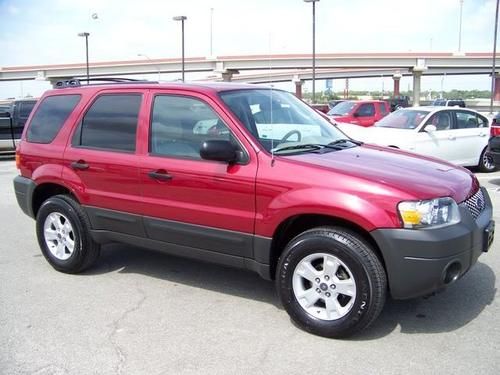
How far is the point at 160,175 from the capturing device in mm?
4453

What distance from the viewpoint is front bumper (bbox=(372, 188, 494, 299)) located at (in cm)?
352

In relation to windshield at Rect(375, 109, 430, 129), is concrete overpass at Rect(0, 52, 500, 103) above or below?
above

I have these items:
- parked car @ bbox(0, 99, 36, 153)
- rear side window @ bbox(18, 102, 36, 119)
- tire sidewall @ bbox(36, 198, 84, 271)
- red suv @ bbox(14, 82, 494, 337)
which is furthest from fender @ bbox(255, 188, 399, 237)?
rear side window @ bbox(18, 102, 36, 119)

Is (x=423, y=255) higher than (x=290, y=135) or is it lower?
lower

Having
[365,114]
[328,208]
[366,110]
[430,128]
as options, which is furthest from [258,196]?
[366,110]

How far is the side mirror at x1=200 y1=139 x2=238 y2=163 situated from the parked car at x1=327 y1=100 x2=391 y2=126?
15013 mm

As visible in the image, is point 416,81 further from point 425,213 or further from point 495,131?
point 425,213

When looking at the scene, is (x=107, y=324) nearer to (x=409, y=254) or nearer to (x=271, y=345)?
(x=271, y=345)

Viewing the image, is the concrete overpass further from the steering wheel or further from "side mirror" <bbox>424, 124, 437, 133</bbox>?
the steering wheel

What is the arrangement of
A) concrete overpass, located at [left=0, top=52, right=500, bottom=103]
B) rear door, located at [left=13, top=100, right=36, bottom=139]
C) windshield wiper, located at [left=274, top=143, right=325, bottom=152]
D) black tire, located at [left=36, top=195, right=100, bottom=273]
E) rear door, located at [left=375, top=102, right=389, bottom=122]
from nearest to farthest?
windshield wiper, located at [left=274, top=143, right=325, bottom=152] → black tire, located at [left=36, top=195, right=100, bottom=273] → rear door, located at [left=13, top=100, right=36, bottom=139] → rear door, located at [left=375, top=102, right=389, bottom=122] → concrete overpass, located at [left=0, top=52, right=500, bottom=103]

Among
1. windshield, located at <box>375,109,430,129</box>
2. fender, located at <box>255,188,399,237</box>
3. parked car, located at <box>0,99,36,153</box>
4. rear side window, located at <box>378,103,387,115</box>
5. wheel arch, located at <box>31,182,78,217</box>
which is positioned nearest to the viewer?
fender, located at <box>255,188,399,237</box>

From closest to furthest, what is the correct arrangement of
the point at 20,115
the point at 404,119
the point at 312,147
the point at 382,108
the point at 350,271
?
the point at 350,271 → the point at 312,147 → the point at 404,119 → the point at 20,115 → the point at 382,108

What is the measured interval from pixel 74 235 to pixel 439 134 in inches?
333

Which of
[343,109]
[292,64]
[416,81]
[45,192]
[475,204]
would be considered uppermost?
[292,64]
